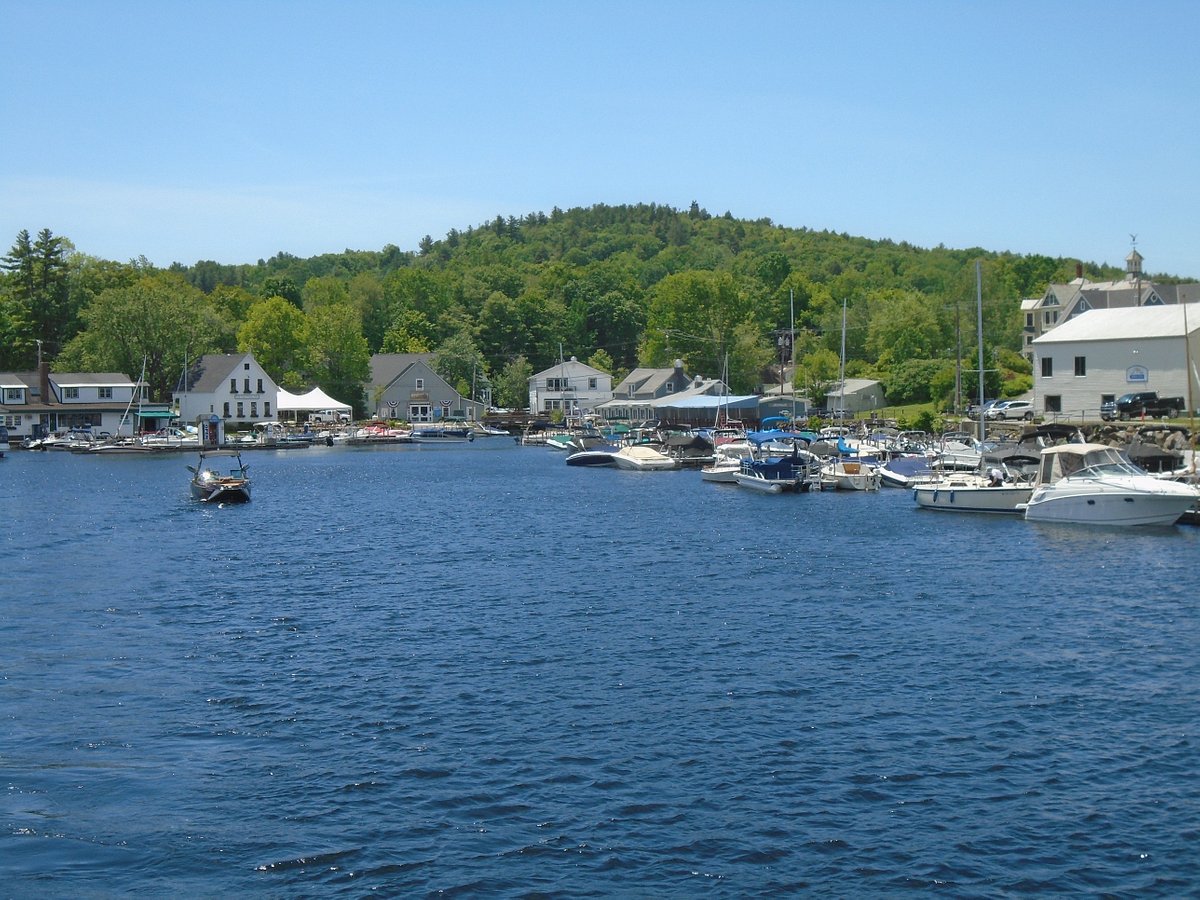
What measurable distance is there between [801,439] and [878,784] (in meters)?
67.7

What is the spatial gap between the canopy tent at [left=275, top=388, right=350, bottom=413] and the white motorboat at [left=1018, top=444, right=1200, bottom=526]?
9865cm

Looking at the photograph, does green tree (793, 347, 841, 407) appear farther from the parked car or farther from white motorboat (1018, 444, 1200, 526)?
white motorboat (1018, 444, 1200, 526)

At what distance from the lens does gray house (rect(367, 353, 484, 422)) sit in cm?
14638

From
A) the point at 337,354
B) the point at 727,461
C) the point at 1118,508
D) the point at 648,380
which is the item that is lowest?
the point at 1118,508

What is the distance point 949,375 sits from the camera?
10588cm

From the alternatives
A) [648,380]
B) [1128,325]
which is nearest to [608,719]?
[1128,325]

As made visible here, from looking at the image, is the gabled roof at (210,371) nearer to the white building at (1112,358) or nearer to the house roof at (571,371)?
the house roof at (571,371)

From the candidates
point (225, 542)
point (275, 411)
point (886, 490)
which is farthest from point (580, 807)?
point (275, 411)

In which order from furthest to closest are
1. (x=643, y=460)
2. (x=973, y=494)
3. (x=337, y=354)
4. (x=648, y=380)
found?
(x=337, y=354) → (x=648, y=380) → (x=643, y=460) → (x=973, y=494)

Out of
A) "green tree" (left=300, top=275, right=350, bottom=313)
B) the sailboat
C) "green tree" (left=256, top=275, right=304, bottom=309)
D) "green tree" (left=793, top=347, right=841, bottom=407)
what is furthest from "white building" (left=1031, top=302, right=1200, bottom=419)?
"green tree" (left=300, top=275, right=350, bottom=313)

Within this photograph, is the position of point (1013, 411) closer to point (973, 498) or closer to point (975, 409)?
point (975, 409)

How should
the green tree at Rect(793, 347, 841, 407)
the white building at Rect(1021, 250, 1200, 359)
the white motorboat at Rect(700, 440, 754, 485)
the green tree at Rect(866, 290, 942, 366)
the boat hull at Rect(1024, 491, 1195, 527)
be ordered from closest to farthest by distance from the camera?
the boat hull at Rect(1024, 491, 1195, 527) < the white motorboat at Rect(700, 440, 754, 485) < the white building at Rect(1021, 250, 1200, 359) < the green tree at Rect(793, 347, 841, 407) < the green tree at Rect(866, 290, 942, 366)

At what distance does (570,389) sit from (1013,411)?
74377 mm

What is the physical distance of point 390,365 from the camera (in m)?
154
